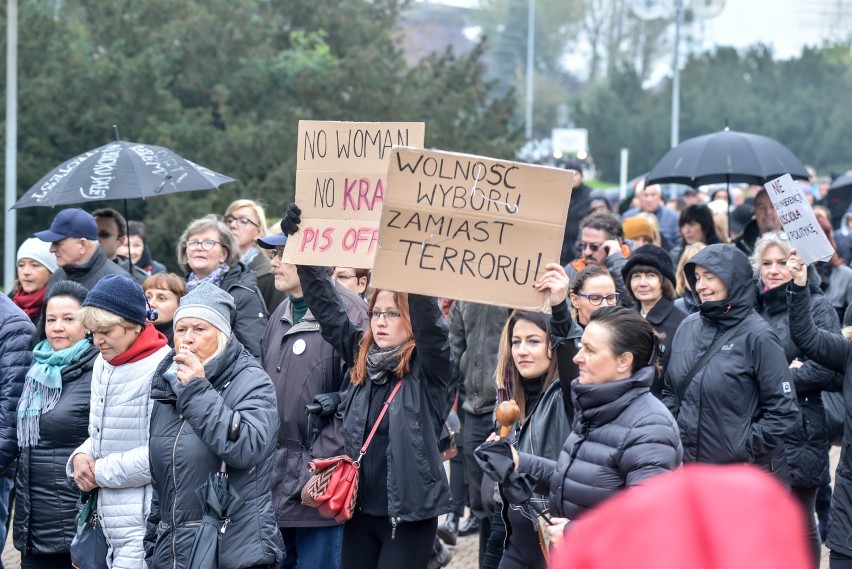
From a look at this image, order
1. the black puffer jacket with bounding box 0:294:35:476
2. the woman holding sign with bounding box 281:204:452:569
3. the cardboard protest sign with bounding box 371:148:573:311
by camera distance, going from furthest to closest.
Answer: the black puffer jacket with bounding box 0:294:35:476 < the woman holding sign with bounding box 281:204:452:569 < the cardboard protest sign with bounding box 371:148:573:311

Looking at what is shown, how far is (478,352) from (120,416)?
7.53 feet

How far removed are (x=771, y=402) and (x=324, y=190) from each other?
224cm

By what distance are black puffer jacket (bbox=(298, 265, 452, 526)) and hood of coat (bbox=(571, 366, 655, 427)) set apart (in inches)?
33.7

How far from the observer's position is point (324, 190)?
546cm

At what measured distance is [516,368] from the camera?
205 inches

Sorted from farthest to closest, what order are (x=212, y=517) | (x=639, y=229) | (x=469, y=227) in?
(x=639, y=229) → (x=469, y=227) → (x=212, y=517)

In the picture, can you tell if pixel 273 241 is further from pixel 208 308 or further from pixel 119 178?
pixel 119 178

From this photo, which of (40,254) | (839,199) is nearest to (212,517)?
(40,254)

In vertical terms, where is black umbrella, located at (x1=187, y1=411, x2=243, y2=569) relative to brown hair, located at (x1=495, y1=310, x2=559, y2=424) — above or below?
below

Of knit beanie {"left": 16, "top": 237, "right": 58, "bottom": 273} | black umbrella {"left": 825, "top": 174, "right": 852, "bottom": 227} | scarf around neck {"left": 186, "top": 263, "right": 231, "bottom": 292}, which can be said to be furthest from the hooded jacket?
→ black umbrella {"left": 825, "top": 174, "right": 852, "bottom": 227}

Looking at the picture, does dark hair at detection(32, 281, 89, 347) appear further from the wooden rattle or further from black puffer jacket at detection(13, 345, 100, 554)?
the wooden rattle

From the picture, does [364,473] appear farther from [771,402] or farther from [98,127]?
[98,127]

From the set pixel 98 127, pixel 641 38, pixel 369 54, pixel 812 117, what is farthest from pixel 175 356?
pixel 641 38

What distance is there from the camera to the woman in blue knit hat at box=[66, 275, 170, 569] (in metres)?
4.99
